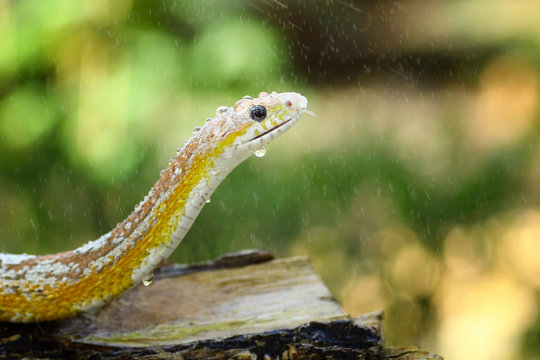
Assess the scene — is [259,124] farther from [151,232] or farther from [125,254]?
[125,254]

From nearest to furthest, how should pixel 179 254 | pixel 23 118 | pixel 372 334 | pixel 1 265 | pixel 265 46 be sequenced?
pixel 372 334
pixel 1 265
pixel 23 118
pixel 265 46
pixel 179 254

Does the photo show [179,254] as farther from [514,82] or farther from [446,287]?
[514,82]

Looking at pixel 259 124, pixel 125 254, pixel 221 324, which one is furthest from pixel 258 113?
pixel 221 324

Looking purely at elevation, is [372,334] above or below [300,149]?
below

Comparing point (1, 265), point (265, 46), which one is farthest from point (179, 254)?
point (1, 265)

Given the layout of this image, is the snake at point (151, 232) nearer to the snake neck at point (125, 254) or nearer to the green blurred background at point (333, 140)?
the snake neck at point (125, 254)

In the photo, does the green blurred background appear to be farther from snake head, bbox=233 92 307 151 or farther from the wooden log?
snake head, bbox=233 92 307 151

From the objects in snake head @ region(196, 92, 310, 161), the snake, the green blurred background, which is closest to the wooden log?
the snake
